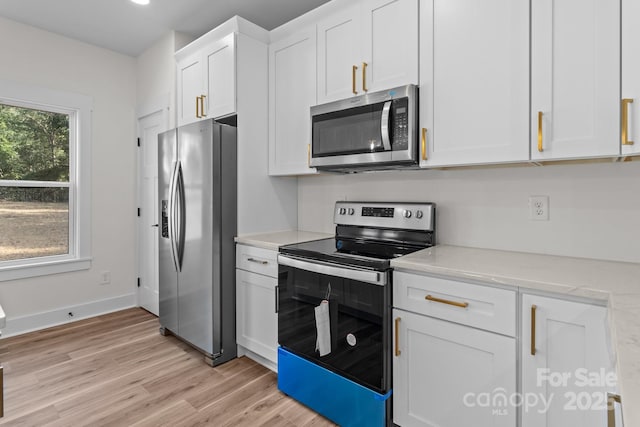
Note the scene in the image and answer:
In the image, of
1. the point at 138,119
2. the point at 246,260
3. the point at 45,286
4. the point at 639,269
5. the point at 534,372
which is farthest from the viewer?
the point at 138,119

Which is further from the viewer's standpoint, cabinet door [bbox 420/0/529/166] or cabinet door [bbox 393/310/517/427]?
cabinet door [bbox 420/0/529/166]

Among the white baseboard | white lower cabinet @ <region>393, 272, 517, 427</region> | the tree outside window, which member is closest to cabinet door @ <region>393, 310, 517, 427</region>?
white lower cabinet @ <region>393, 272, 517, 427</region>

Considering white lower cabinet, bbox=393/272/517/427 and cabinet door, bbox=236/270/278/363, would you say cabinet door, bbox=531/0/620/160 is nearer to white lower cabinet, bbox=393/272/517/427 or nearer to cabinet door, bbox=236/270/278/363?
white lower cabinet, bbox=393/272/517/427

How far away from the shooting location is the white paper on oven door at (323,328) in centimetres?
183

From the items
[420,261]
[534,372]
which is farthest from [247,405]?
[534,372]

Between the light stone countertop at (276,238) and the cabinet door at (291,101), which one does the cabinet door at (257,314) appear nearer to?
the light stone countertop at (276,238)

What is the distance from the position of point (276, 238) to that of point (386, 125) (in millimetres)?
1074

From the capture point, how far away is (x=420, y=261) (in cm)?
160

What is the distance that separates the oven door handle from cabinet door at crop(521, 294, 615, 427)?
585 mm

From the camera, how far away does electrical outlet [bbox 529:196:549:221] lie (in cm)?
175

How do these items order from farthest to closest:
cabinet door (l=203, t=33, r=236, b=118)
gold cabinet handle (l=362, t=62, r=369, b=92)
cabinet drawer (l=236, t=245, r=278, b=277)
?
1. cabinet door (l=203, t=33, r=236, b=118)
2. cabinet drawer (l=236, t=245, r=278, b=277)
3. gold cabinet handle (l=362, t=62, r=369, b=92)

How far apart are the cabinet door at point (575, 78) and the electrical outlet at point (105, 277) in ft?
12.4

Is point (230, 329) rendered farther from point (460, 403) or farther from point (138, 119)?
point (138, 119)

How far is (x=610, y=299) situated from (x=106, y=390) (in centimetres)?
257
